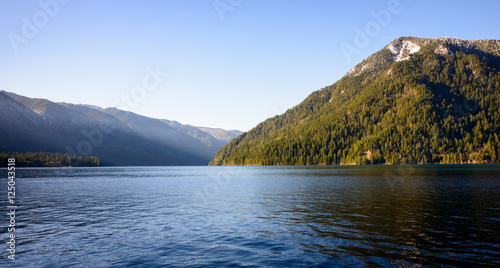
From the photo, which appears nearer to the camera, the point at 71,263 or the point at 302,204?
the point at 71,263

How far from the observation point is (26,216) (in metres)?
39.5

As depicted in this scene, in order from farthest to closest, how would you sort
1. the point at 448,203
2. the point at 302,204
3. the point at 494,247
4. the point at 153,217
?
1. the point at 302,204
2. the point at 448,203
3. the point at 153,217
4. the point at 494,247

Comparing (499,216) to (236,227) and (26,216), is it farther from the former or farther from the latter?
(26,216)

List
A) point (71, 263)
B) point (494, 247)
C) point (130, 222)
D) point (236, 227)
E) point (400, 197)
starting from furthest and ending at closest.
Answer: point (400, 197) < point (130, 222) < point (236, 227) < point (494, 247) < point (71, 263)

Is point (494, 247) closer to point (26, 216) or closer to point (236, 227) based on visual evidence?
point (236, 227)

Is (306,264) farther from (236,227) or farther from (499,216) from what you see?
(499,216)

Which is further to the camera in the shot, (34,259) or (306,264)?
(34,259)

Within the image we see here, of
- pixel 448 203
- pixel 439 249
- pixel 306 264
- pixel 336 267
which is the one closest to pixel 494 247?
Answer: pixel 439 249

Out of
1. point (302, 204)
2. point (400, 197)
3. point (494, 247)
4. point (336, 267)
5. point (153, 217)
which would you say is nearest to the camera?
point (336, 267)

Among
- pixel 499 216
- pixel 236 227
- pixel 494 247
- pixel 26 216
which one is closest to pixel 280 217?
pixel 236 227

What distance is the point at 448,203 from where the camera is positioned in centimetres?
4369

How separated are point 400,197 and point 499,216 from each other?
18.5 m

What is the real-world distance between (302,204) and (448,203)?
2117cm

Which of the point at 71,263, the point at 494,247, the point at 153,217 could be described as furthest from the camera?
the point at 153,217
